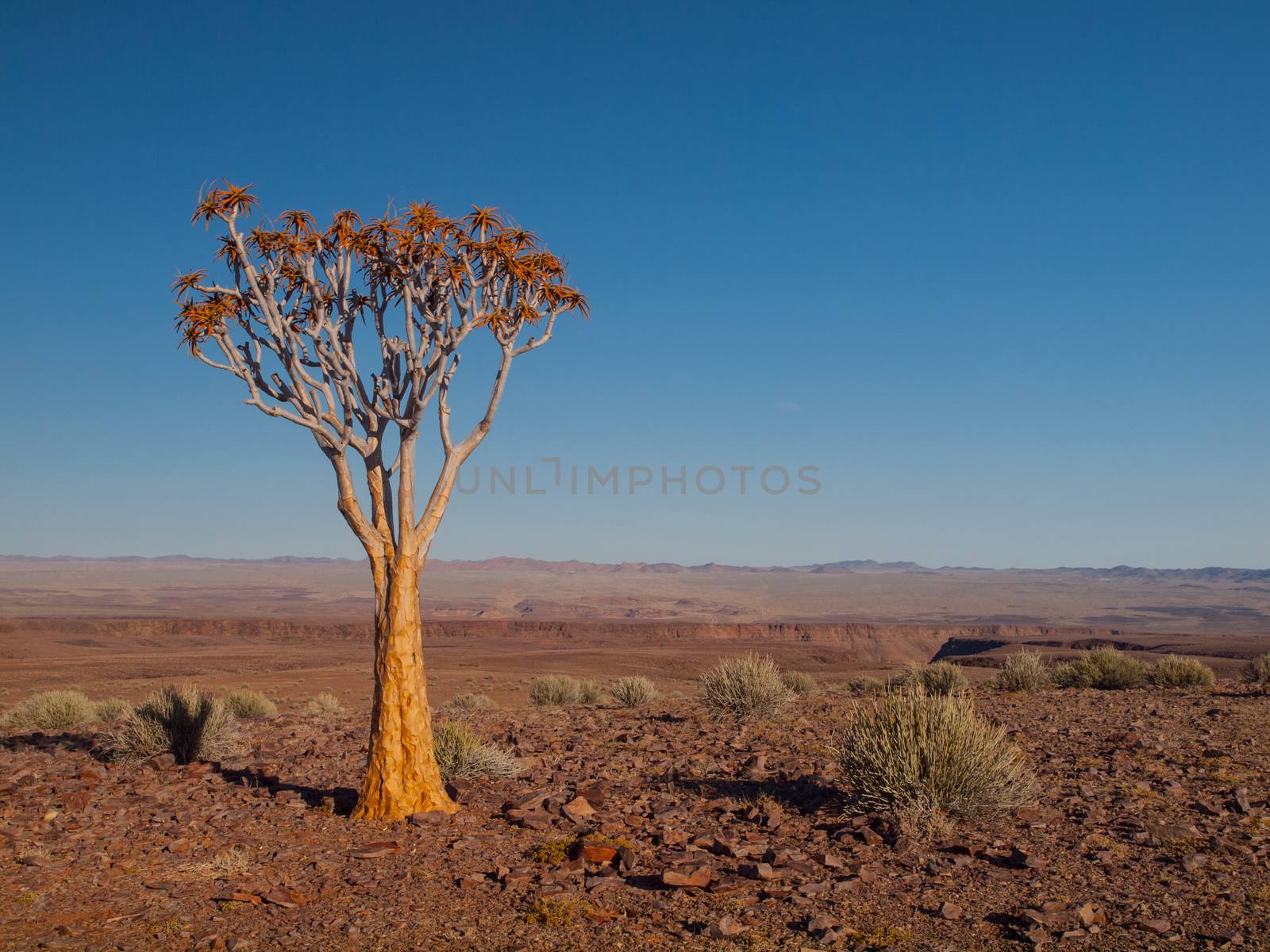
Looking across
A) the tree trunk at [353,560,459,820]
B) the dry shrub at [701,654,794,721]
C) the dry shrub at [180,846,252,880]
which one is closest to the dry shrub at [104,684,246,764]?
the tree trunk at [353,560,459,820]

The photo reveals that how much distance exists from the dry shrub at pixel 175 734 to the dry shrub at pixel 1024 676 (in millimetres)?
15024

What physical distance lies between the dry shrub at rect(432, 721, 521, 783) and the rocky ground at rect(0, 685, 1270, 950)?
0.32 meters

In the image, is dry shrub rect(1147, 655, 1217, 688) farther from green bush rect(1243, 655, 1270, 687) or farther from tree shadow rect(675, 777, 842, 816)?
tree shadow rect(675, 777, 842, 816)

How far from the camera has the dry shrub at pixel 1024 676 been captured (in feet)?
61.5

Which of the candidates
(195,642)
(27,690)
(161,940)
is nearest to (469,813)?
(161,940)

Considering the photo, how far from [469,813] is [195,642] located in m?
57.6

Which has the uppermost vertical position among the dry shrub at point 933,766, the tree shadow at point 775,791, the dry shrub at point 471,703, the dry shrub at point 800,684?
the dry shrub at point 933,766

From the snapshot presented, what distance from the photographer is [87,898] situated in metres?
6.95

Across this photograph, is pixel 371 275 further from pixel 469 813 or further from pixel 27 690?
pixel 27 690

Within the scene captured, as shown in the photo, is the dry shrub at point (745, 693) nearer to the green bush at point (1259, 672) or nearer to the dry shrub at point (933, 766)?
the dry shrub at point (933, 766)

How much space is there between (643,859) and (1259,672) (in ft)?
57.0

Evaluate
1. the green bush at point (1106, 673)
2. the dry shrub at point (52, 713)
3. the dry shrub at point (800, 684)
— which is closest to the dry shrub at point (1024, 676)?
the green bush at point (1106, 673)

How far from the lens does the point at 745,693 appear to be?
15.0 metres

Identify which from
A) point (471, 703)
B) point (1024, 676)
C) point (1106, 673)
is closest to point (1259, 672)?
point (1106, 673)
